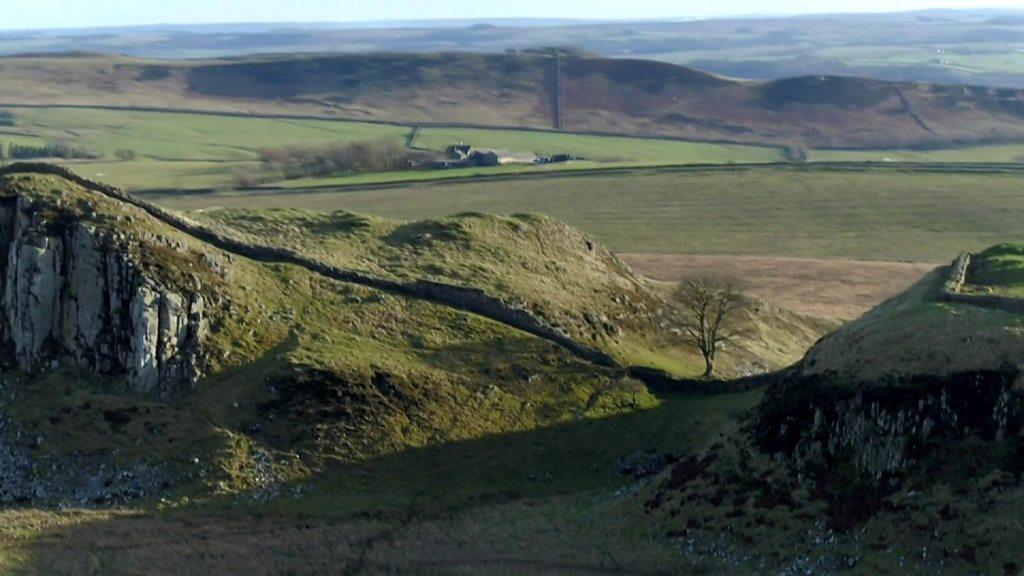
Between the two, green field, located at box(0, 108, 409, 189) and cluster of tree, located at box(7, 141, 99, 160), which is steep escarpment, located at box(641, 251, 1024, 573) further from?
cluster of tree, located at box(7, 141, 99, 160)

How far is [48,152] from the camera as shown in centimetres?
12569

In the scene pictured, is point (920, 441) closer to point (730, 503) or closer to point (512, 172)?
point (730, 503)

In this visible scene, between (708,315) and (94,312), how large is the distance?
2307 centimetres

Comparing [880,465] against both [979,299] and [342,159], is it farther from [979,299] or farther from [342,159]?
[342,159]

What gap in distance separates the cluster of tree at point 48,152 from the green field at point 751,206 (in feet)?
82.7

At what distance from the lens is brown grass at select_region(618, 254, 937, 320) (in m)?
75.8

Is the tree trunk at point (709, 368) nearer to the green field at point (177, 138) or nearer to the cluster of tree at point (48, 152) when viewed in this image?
the green field at point (177, 138)

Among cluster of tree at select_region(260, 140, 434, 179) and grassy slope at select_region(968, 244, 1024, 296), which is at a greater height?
grassy slope at select_region(968, 244, 1024, 296)

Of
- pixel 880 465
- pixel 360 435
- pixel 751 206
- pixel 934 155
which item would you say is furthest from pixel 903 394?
pixel 934 155

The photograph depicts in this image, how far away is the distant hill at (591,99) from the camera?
15900 cm

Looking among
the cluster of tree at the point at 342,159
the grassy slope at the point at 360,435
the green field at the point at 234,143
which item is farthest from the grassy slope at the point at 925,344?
the cluster of tree at the point at 342,159

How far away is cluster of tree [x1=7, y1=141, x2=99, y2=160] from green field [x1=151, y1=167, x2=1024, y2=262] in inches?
992

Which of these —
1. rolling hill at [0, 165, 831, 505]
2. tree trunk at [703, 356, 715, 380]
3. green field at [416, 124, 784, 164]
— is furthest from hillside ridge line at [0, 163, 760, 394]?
green field at [416, 124, 784, 164]

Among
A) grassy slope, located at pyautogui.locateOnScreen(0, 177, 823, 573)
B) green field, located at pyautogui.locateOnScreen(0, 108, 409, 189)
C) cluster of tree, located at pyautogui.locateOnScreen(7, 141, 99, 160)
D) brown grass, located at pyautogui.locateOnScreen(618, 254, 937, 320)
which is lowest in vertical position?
brown grass, located at pyautogui.locateOnScreen(618, 254, 937, 320)
